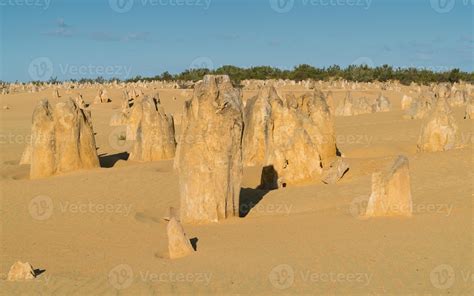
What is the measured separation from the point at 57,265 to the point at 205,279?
213 cm

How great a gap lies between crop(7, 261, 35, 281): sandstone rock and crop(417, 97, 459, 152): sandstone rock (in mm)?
9764

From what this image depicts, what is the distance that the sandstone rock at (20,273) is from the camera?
21.9 feet

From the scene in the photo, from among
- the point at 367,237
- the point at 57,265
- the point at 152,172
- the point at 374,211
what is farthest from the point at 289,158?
the point at 57,265

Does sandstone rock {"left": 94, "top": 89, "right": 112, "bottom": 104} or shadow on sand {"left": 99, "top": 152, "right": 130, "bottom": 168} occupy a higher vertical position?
sandstone rock {"left": 94, "top": 89, "right": 112, "bottom": 104}

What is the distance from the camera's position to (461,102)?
27.6 m

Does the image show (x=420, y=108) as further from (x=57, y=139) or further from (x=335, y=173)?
(x=57, y=139)

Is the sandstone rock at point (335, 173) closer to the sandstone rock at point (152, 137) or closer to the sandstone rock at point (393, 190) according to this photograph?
the sandstone rock at point (393, 190)

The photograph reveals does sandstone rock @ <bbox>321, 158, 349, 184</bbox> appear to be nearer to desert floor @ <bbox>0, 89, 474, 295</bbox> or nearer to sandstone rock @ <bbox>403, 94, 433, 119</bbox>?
desert floor @ <bbox>0, 89, 474, 295</bbox>

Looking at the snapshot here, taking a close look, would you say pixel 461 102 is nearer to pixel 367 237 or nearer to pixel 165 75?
pixel 367 237

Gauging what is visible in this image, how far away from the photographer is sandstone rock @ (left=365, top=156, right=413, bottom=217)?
8.48 metres

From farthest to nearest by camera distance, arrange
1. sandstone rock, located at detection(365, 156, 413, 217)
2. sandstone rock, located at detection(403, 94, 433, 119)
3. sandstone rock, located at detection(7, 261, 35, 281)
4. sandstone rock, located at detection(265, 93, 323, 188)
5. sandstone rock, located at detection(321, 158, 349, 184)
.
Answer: sandstone rock, located at detection(403, 94, 433, 119) < sandstone rock, located at detection(265, 93, 323, 188) < sandstone rock, located at detection(321, 158, 349, 184) < sandstone rock, located at detection(365, 156, 413, 217) < sandstone rock, located at detection(7, 261, 35, 281)

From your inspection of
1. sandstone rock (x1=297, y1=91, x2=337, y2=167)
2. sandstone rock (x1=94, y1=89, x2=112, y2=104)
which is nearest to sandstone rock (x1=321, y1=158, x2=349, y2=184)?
sandstone rock (x1=297, y1=91, x2=337, y2=167)

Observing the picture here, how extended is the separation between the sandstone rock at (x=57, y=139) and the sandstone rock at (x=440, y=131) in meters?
7.60

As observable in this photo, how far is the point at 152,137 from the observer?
1586cm
